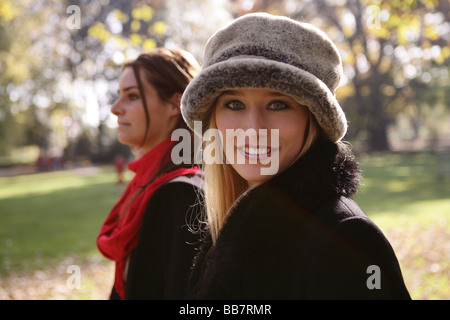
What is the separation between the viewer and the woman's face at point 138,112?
9.46ft

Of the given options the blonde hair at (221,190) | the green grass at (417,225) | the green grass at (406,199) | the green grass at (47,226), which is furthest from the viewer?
the green grass at (406,199)

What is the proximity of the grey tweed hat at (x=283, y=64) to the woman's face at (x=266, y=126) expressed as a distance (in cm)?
9

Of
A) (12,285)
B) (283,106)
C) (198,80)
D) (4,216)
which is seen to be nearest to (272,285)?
(283,106)

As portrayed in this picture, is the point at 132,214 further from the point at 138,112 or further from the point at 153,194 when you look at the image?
the point at 138,112

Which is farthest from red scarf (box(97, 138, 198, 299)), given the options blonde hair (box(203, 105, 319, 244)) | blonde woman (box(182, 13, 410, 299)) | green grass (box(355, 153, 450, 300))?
green grass (box(355, 153, 450, 300))

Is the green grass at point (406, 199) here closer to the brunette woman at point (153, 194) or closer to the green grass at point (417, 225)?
the green grass at point (417, 225)

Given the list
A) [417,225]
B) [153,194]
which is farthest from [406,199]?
[153,194]

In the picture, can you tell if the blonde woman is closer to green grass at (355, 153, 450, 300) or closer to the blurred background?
the blurred background

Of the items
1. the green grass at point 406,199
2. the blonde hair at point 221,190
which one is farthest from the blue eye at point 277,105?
the green grass at point 406,199

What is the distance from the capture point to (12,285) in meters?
7.18

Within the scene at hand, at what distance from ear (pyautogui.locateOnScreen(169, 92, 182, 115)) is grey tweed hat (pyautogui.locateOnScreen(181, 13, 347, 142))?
111cm

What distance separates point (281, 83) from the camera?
1626mm

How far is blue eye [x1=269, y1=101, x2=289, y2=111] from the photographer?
1.74 m

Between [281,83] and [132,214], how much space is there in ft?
5.04
